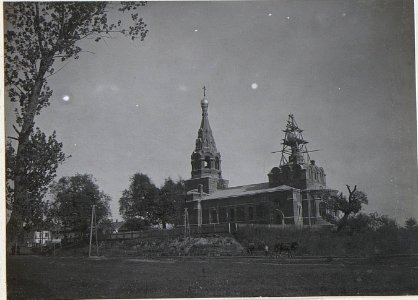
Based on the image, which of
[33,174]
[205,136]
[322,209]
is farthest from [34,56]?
[322,209]

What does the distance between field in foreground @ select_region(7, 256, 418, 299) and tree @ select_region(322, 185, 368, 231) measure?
3.48ft

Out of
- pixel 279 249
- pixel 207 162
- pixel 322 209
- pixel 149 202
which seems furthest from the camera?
pixel 149 202

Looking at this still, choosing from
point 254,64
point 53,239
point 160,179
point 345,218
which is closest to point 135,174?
point 160,179

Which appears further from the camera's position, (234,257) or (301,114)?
(234,257)

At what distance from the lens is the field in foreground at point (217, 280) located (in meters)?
8.18

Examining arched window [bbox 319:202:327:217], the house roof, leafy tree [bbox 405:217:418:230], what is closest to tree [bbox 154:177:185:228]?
the house roof

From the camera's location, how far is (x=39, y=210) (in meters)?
9.07

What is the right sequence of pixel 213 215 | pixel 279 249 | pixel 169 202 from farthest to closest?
pixel 169 202 → pixel 213 215 → pixel 279 249

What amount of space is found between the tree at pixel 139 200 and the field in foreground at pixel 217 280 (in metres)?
1.63

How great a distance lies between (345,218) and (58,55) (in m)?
6.54

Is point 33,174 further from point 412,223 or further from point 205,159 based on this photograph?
point 412,223

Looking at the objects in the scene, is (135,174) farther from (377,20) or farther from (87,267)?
(377,20)

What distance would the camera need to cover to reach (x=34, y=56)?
29.3 ft

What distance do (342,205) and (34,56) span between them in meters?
6.68
